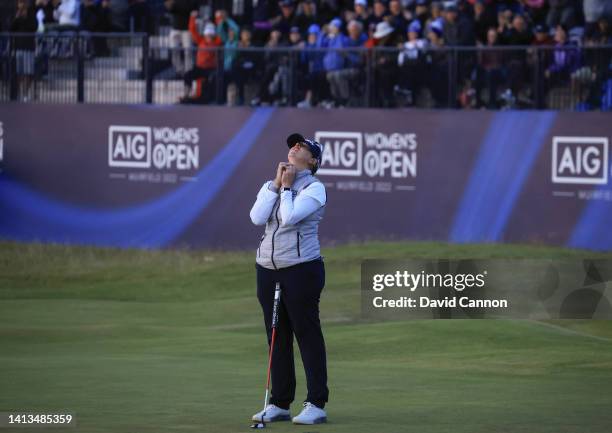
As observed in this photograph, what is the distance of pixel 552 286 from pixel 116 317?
6572 mm

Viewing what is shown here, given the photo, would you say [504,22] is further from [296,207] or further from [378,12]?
[296,207]

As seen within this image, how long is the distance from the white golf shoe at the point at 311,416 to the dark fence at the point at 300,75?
1311 cm

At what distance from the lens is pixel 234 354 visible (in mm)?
15555

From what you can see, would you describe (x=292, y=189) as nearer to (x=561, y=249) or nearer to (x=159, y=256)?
(x=561, y=249)

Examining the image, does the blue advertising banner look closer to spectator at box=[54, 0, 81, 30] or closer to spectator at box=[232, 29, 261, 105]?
spectator at box=[232, 29, 261, 105]

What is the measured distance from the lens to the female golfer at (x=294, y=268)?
30.9ft

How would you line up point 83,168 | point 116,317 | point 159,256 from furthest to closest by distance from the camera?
point 83,168 < point 159,256 < point 116,317

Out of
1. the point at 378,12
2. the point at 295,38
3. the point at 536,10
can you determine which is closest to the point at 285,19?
the point at 295,38

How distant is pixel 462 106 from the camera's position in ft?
75.5

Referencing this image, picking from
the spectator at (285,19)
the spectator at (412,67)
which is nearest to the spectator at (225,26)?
the spectator at (285,19)

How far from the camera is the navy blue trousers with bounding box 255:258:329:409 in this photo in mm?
9469

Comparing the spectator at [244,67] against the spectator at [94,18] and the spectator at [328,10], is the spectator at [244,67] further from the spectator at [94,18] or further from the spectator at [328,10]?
the spectator at [94,18]

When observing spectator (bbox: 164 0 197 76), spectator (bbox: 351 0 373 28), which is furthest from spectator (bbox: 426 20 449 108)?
spectator (bbox: 164 0 197 76)

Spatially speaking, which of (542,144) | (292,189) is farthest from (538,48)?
(292,189)
